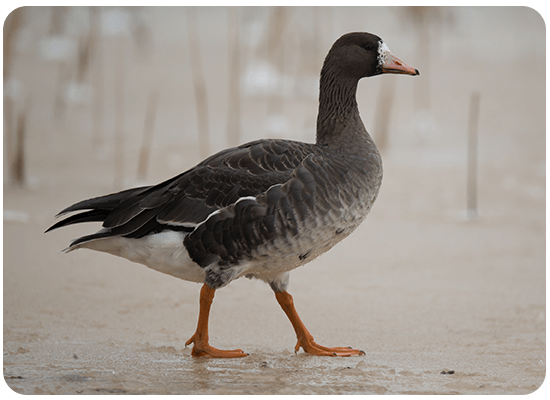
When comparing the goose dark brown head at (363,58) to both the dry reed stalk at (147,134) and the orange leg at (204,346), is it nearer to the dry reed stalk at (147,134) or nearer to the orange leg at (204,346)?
the orange leg at (204,346)

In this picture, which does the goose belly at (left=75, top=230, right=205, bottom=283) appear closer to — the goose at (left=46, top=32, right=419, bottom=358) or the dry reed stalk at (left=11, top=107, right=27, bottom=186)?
the goose at (left=46, top=32, right=419, bottom=358)

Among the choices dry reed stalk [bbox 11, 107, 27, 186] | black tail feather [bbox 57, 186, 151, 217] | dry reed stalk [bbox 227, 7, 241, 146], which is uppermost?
dry reed stalk [bbox 227, 7, 241, 146]

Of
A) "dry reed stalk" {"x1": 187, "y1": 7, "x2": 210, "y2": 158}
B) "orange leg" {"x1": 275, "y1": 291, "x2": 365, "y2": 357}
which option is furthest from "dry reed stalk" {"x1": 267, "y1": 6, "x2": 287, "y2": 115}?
"orange leg" {"x1": 275, "y1": 291, "x2": 365, "y2": 357}

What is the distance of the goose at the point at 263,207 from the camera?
4.36 m

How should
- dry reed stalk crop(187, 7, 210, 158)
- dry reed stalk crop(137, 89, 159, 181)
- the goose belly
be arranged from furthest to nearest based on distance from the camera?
dry reed stalk crop(187, 7, 210, 158) → dry reed stalk crop(137, 89, 159, 181) → the goose belly

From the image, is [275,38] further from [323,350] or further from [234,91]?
[323,350]

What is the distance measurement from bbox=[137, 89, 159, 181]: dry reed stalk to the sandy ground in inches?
11.9

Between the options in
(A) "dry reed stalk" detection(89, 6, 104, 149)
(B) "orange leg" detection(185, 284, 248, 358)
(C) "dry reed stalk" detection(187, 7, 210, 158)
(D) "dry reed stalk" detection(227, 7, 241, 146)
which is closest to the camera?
(B) "orange leg" detection(185, 284, 248, 358)

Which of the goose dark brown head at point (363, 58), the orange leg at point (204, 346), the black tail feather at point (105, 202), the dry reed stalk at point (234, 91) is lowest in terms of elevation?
the orange leg at point (204, 346)

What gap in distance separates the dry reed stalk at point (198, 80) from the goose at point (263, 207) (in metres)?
6.44

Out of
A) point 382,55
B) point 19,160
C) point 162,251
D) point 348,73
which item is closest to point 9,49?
point 19,160

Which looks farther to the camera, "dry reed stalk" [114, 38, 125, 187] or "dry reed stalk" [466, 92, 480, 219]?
"dry reed stalk" [114, 38, 125, 187]

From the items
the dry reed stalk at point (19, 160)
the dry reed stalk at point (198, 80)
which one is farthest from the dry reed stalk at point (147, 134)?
the dry reed stalk at point (19, 160)

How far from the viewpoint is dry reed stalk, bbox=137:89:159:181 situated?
10402 millimetres
